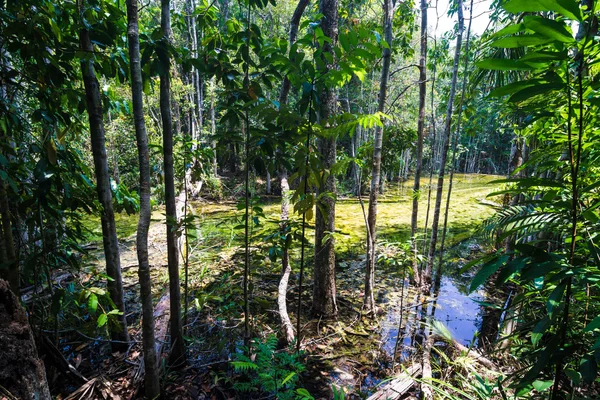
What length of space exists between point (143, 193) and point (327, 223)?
2213mm

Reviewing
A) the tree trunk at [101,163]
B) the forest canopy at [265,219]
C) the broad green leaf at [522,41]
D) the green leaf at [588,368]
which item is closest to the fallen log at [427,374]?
the forest canopy at [265,219]

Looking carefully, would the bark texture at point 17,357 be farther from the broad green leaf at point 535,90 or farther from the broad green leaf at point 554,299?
the broad green leaf at point 535,90

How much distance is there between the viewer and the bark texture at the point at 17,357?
1282mm

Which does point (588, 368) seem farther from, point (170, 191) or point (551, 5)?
point (170, 191)

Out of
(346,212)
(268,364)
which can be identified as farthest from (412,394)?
(346,212)

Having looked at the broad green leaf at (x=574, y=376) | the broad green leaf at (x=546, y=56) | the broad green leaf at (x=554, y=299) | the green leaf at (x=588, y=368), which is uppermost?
the broad green leaf at (x=546, y=56)

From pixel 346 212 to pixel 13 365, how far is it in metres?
11.8

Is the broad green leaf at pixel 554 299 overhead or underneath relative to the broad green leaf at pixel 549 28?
underneath

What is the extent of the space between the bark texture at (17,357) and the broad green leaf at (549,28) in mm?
2320

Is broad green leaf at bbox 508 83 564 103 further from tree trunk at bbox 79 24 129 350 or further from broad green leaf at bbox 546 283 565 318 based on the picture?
tree trunk at bbox 79 24 129 350

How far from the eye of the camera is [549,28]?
77 cm

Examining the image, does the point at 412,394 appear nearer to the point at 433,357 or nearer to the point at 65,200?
the point at 433,357

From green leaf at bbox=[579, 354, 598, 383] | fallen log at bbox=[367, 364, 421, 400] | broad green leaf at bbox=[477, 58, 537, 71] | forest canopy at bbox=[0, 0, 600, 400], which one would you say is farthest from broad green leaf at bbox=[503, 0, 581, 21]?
fallen log at bbox=[367, 364, 421, 400]

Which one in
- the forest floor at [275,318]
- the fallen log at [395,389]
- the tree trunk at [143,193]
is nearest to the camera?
the tree trunk at [143,193]
